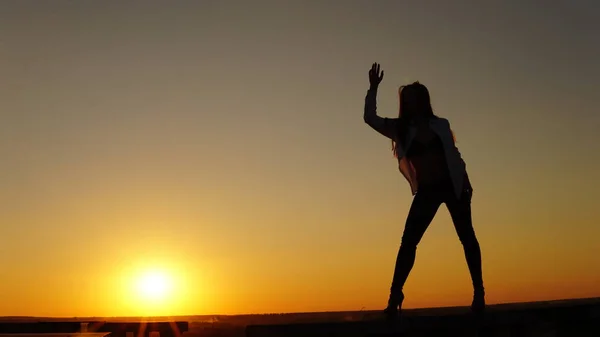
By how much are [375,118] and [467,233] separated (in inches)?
69.8

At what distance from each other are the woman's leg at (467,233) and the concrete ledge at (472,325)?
67 centimetres

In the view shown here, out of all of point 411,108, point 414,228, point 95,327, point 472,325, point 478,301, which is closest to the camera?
point 472,325

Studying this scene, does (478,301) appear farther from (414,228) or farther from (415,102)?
(415,102)

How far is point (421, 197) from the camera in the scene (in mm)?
8711

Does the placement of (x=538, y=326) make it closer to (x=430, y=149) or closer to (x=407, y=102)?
(x=430, y=149)

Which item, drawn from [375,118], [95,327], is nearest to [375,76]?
[375,118]

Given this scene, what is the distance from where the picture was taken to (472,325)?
7.70 m

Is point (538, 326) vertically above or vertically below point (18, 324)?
below

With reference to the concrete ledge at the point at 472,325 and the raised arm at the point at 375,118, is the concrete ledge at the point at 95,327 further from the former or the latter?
the concrete ledge at the point at 472,325

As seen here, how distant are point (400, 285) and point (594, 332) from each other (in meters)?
2.87

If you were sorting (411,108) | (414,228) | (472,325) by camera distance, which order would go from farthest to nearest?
(411,108) → (414,228) → (472,325)

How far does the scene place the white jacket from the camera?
8.64 meters

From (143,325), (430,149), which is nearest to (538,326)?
(430,149)

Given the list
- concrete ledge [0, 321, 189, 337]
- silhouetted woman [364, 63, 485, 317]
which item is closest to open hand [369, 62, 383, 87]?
silhouetted woman [364, 63, 485, 317]
